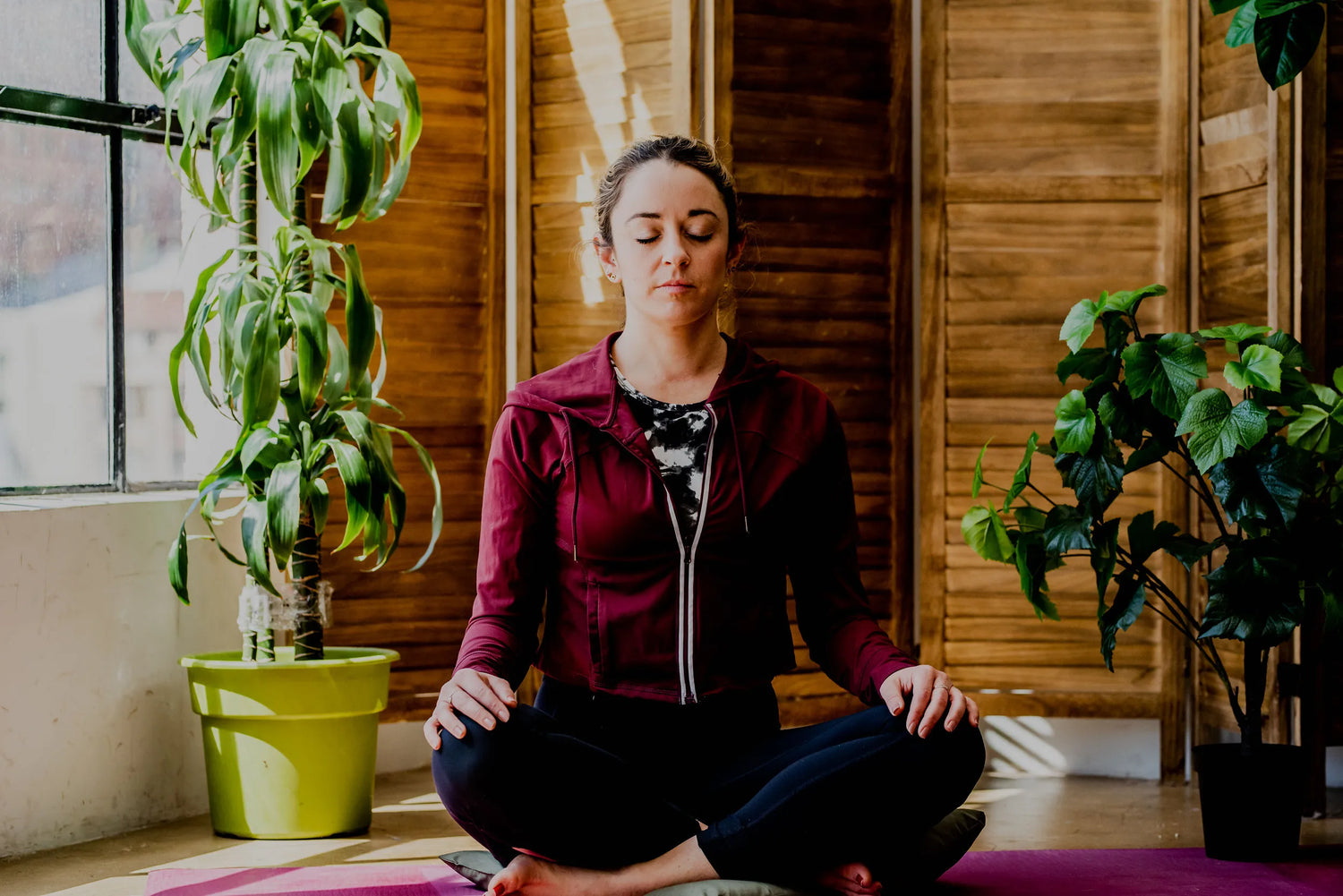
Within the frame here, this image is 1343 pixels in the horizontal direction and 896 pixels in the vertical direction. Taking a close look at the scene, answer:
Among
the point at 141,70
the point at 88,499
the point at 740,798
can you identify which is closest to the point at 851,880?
the point at 740,798

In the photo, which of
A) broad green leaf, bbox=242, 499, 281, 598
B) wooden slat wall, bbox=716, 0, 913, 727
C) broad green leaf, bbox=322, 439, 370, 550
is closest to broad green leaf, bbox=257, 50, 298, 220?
broad green leaf, bbox=322, 439, 370, 550

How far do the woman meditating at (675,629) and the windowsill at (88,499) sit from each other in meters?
1.15

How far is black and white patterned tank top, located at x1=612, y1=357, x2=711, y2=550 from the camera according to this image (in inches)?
75.0

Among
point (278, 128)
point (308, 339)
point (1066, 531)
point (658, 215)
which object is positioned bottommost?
point (1066, 531)

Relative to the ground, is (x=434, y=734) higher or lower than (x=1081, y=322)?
lower

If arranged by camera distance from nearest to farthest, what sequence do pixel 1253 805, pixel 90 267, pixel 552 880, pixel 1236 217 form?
pixel 552 880 → pixel 1253 805 → pixel 90 267 → pixel 1236 217

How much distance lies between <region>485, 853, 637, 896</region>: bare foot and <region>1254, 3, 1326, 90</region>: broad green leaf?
5.02ft

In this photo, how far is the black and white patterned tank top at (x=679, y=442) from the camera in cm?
191

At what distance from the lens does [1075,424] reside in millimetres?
2469

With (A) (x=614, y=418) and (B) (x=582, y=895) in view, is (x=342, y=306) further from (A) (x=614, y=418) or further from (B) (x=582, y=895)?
(B) (x=582, y=895)

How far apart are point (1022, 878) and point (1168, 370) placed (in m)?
0.87

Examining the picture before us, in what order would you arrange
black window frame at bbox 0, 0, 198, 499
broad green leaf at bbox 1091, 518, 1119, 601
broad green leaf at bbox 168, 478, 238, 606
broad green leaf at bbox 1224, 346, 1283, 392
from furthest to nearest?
black window frame at bbox 0, 0, 198, 499 → broad green leaf at bbox 168, 478, 238, 606 → broad green leaf at bbox 1091, 518, 1119, 601 → broad green leaf at bbox 1224, 346, 1283, 392

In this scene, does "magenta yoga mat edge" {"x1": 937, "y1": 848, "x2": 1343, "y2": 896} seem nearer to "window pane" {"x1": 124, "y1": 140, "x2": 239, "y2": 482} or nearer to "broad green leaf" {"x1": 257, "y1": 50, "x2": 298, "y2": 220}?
"broad green leaf" {"x1": 257, "y1": 50, "x2": 298, "y2": 220}

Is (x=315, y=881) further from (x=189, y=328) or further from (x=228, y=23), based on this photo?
(x=228, y=23)
